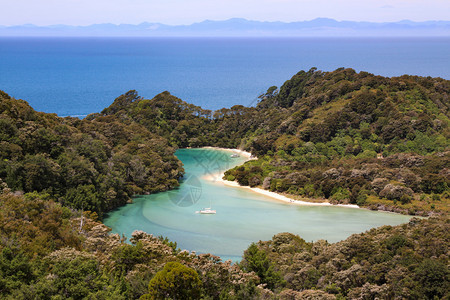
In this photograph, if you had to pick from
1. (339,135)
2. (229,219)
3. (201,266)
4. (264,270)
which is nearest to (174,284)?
(201,266)

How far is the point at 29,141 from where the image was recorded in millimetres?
26609

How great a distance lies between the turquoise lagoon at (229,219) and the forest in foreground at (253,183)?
154cm

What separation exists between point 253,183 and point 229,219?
331 inches

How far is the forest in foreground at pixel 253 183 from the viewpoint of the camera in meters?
14.2

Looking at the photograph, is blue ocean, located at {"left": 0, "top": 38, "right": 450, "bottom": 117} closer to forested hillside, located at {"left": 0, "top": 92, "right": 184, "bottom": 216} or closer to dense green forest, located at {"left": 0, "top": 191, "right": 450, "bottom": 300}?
forested hillside, located at {"left": 0, "top": 92, "right": 184, "bottom": 216}

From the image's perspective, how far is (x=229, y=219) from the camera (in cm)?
2705

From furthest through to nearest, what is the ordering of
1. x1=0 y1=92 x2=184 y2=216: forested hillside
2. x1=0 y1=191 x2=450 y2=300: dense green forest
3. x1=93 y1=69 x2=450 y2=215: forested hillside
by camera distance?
x1=93 y1=69 x2=450 y2=215: forested hillside < x1=0 y1=92 x2=184 y2=216: forested hillside < x1=0 y1=191 x2=450 y2=300: dense green forest

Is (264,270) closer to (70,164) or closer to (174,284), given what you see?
(174,284)

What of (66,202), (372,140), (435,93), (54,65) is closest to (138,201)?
(66,202)

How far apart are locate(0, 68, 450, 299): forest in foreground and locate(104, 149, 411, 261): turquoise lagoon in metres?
1.54

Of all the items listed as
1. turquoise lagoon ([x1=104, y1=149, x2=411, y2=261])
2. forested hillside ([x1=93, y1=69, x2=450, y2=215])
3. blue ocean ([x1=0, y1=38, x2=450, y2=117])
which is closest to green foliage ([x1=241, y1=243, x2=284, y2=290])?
turquoise lagoon ([x1=104, y1=149, x2=411, y2=261])

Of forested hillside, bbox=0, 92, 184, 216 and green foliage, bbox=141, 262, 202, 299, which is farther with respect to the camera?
forested hillside, bbox=0, 92, 184, 216

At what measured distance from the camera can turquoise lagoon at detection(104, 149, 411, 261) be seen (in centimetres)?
2392

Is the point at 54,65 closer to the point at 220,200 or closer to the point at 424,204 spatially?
the point at 220,200
